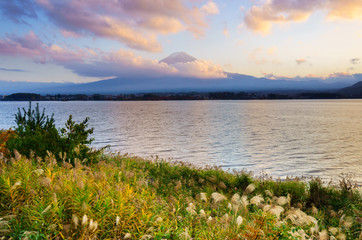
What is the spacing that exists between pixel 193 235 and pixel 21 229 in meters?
3.49

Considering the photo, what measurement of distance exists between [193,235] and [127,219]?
1.65m

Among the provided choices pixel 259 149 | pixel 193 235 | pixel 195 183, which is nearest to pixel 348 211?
pixel 195 183

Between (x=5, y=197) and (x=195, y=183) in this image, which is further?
(x=195, y=183)

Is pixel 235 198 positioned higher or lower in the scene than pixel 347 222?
higher

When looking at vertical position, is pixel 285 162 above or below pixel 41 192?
below

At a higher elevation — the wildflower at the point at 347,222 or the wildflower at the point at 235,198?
the wildflower at the point at 235,198

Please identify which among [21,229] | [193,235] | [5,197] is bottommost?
[193,235]

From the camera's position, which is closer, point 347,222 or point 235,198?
point 235,198

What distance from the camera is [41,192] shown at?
227 inches

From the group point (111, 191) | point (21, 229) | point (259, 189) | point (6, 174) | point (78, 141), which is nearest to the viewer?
point (21, 229)

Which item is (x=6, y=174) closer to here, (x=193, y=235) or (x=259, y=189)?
(x=193, y=235)

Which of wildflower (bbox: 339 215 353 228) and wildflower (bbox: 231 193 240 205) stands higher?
wildflower (bbox: 231 193 240 205)

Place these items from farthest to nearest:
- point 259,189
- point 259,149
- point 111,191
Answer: point 259,149 < point 259,189 < point 111,191

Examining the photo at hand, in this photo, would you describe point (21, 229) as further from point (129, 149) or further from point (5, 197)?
point (129, 149)
